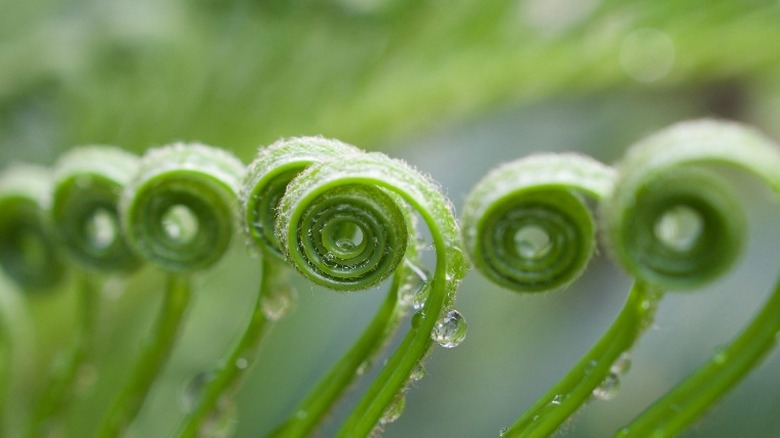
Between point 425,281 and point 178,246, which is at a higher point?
point 178,246

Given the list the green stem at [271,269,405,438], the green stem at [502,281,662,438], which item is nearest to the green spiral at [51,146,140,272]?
the green stem at [271,269,405,438]

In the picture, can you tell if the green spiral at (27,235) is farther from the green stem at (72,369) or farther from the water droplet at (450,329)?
the water droplet at (450,329)

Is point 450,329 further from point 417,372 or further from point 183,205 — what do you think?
point 183,205

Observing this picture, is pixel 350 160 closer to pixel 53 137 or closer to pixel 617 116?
pixel 53 137

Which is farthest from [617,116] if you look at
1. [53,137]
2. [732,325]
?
[53,137]

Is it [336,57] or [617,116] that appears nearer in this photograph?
[336,57]

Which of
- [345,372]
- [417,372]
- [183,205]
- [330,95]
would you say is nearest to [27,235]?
[183,205]
